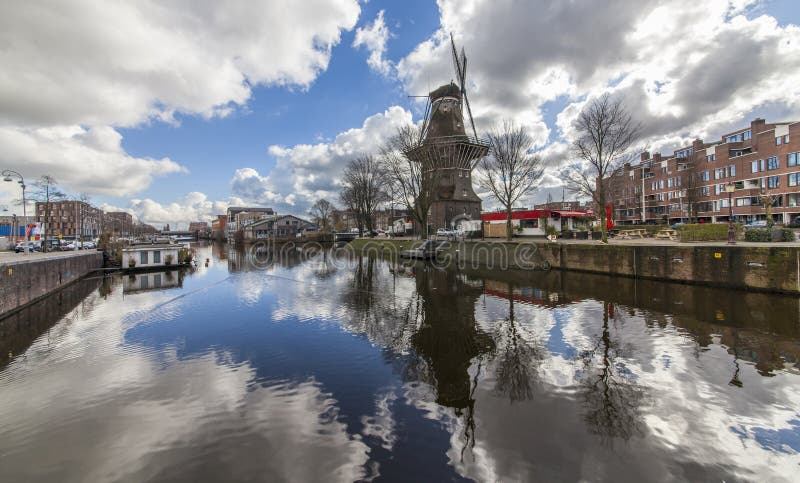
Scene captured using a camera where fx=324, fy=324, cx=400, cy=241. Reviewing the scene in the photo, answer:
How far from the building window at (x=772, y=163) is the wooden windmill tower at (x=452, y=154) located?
130ft

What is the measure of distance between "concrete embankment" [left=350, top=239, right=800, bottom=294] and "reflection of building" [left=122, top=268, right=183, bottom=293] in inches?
1046

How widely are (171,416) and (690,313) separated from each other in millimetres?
17719

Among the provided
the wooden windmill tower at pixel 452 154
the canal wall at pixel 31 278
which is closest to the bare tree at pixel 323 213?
the wooden windmill tower at pixel 452 154

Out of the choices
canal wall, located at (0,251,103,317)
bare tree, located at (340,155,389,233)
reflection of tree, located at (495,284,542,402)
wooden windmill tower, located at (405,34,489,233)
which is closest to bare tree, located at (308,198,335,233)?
bare tree, located at (340,155,389,233)

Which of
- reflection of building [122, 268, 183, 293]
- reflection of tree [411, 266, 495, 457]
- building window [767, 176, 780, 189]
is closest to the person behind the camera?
reflection of tree [411, 266, 495, 457]

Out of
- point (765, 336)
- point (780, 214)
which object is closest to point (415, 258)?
point (765, 336)

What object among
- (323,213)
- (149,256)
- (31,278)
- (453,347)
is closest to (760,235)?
(453,347)

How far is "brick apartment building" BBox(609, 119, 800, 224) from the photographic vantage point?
44.3 meters

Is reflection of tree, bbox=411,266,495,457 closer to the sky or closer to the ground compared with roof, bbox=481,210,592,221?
closer to the ground

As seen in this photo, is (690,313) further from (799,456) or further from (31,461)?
(31,461)

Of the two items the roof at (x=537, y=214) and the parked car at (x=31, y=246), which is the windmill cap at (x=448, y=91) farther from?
the parked car at (x=31, y=246)

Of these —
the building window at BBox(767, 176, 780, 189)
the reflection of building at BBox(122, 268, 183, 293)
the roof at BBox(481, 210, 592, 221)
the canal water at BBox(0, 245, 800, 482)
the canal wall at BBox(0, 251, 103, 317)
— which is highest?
the building window at BBox(767, 176, 780, 189)

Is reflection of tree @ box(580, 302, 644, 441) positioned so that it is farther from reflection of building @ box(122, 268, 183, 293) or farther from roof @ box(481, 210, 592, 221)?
roof @ box(481, 210, 592, 221)

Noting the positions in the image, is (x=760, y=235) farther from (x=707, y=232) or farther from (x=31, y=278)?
(x=31, y=278)
